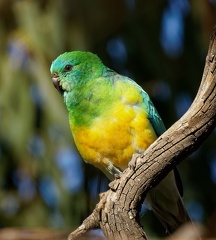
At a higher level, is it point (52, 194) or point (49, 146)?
point (49, 146)

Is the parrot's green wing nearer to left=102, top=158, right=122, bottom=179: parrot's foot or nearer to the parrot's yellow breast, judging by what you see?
the parrot's yellow breast

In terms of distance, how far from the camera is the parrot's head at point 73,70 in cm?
382

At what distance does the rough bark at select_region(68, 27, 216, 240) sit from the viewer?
8.70 ft

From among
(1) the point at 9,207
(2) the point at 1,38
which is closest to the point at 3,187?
(1) the point at 9,207

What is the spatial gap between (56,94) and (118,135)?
1714 millimetres

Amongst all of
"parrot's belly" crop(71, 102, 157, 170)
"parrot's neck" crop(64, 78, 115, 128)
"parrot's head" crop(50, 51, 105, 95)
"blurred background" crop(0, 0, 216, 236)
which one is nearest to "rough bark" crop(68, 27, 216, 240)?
"parrot's belly" crop(71, 102, 157, 170)

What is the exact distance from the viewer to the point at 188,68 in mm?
5547

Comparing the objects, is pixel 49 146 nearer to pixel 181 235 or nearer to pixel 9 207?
pixel 9 207

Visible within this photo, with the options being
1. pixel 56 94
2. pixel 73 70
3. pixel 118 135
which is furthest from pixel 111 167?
pixel 56 94

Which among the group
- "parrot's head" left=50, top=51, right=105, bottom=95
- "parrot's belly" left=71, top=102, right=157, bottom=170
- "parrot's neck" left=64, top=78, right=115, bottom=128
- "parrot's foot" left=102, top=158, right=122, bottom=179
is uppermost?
"parrot's head" left=50, top=51, right=105, bottom=95

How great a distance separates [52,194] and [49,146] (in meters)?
0.35

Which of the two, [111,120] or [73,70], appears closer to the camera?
[111,120]

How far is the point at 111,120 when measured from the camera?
11.4 ft

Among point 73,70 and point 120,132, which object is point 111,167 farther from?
point 73,70
